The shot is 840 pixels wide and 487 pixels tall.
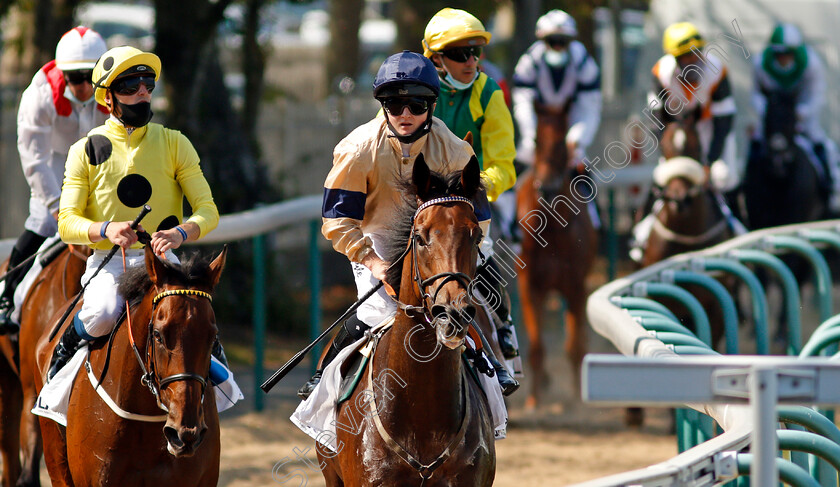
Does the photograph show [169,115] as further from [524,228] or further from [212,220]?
[212,220]

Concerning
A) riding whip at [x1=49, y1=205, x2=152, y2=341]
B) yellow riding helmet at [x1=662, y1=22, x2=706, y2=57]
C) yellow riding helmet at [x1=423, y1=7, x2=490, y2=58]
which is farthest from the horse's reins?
yellow riding helmet at [x1=662, y1=22, x2=706, y2=57]

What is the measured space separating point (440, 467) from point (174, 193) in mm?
1710

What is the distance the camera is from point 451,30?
5.30 meters

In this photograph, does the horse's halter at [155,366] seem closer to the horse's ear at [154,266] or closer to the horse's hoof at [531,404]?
the horse's ear at [154,266]

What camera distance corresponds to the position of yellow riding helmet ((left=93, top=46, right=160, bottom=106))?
4547 mm

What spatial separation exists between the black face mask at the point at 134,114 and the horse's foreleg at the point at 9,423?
2.28 m

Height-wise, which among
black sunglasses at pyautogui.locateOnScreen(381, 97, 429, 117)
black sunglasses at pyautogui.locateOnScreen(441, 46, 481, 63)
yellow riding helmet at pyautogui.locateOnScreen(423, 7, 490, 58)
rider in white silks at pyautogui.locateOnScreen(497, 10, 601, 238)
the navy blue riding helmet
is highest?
rider in white silks at pyautogui.locateOnScreen(497, 10, 601, 238)

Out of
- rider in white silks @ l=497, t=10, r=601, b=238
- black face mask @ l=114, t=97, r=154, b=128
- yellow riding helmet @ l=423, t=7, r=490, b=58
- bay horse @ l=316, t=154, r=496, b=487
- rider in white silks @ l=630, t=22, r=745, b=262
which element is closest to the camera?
bay horse @ l=316, t=154, r=496, b=487

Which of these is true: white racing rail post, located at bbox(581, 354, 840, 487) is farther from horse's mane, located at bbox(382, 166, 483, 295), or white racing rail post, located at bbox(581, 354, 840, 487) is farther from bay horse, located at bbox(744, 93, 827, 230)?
bay horse, located at bbox(744, 93, 827, 230)

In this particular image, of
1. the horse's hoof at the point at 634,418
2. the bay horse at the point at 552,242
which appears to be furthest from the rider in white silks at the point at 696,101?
the horse's hoof at the point at 634,418

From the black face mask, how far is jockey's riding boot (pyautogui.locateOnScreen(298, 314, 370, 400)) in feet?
3.94

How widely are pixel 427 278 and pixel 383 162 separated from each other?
2.50 feet

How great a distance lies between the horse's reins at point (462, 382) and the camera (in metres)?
3.58

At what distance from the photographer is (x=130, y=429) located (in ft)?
14.2
